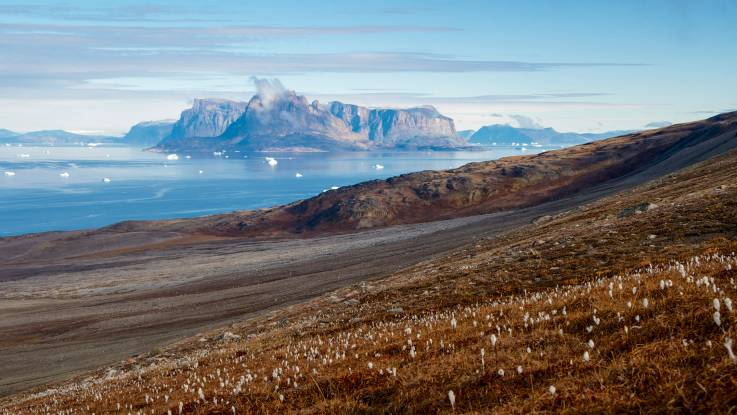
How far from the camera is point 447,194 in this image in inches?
5433

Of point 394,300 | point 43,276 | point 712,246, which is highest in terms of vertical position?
point 712,246

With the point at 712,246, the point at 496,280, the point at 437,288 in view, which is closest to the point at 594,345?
the point at 712,246

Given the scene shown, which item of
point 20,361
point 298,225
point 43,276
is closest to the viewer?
point 20,361

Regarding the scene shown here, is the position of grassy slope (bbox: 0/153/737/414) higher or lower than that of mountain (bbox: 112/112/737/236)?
higher

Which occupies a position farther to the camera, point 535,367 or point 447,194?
point 447,194

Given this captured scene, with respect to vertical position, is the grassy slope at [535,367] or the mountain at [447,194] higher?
the grassy slope at [535,367]

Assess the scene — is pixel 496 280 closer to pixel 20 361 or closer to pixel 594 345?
pixel 594 345

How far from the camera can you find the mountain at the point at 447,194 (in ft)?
413

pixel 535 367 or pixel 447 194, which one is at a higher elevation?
pixel 535 367

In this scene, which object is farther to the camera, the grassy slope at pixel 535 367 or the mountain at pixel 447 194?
the mountain at pixel 447 194

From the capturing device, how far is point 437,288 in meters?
27.8

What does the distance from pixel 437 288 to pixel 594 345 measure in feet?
67.9

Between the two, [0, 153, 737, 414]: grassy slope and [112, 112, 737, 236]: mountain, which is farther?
[112, 112, 737, 236]: mountain

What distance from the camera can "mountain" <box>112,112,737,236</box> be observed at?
12600 cm
